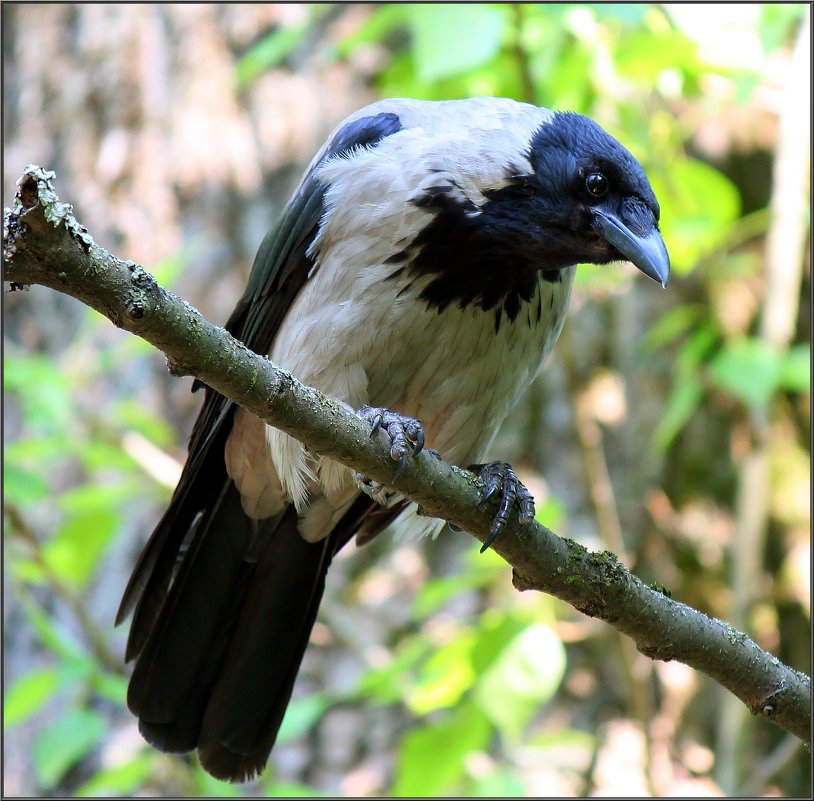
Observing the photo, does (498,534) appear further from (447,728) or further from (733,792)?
(733,792)

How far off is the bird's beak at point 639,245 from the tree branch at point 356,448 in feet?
2.99

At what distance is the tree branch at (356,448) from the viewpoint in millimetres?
2025

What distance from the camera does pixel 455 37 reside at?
355 centimetres

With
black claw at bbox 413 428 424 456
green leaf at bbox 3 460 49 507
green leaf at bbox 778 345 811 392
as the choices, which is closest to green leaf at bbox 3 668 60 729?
green leaf at bbox 3 460 49 507

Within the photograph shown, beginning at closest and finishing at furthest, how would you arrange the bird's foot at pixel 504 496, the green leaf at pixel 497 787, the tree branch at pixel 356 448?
1. the tree branch at pixel 356 448
2. the bird's foot at pixel 504 496
3. the green leaf at pixel 497 787

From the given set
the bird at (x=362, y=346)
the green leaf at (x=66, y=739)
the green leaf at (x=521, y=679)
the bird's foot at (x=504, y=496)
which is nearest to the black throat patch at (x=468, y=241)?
the bird at (x=362, y=346)

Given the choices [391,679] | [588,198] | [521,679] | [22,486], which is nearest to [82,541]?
[22,486]

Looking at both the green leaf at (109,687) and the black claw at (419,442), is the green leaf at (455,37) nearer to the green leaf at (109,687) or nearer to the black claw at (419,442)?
the black claw at (419,442)

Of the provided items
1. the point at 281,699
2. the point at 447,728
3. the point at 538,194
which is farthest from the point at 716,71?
the point at 281,699

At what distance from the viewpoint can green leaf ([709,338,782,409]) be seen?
4.33 m

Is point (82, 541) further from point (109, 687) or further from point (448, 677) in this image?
point (448, 677)

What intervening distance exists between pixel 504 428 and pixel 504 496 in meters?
2.69

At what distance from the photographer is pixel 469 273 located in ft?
11.4

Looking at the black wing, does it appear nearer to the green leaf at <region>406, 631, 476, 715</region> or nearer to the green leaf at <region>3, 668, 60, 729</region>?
the green leaf at <region>3, 668, 60, 729</region>
